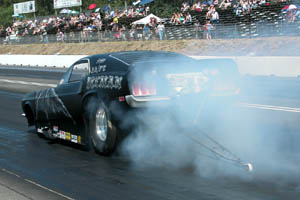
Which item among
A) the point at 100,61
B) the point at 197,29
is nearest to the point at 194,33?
the point at 197,29

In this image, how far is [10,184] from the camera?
569 cm

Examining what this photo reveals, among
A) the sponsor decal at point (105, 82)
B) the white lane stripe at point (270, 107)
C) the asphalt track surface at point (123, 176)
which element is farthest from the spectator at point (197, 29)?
the sponsor decal at point (105, 82)

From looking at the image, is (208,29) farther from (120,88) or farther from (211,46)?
(120,88)

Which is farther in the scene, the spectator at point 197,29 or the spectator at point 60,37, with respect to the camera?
the spectator at point 60,37

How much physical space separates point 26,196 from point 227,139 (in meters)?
3.26

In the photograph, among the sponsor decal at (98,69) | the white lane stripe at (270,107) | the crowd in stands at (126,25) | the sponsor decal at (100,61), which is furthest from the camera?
the crowd in stands at (126,25)

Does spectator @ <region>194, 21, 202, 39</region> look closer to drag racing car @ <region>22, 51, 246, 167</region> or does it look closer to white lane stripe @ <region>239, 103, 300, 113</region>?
white lane stripe @ <region>239, 103, 300, 113</region>

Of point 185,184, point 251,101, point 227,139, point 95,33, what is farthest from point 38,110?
point 95,33

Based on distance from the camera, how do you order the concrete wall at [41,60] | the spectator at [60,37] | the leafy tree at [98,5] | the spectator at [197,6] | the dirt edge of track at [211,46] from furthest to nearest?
1. the spectator at [60,37]
2. the leafy tree at [98,5]
3. the concrete wall at [41,60]
4. the spectator at [197,6]
5. the dirt edge of track at [211,46]

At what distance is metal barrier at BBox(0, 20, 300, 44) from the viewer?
80.3 feet

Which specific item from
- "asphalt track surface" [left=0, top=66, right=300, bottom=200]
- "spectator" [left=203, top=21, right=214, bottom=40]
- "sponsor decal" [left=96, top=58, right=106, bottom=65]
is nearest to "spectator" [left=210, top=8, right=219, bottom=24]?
"spectator" [left=203, top=21, right=214, bottom=40]

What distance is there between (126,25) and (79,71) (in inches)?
1211

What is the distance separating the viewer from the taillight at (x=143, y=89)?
6188mm

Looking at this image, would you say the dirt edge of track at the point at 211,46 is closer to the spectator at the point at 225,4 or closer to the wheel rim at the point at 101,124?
the spectator at the point at 225,4
